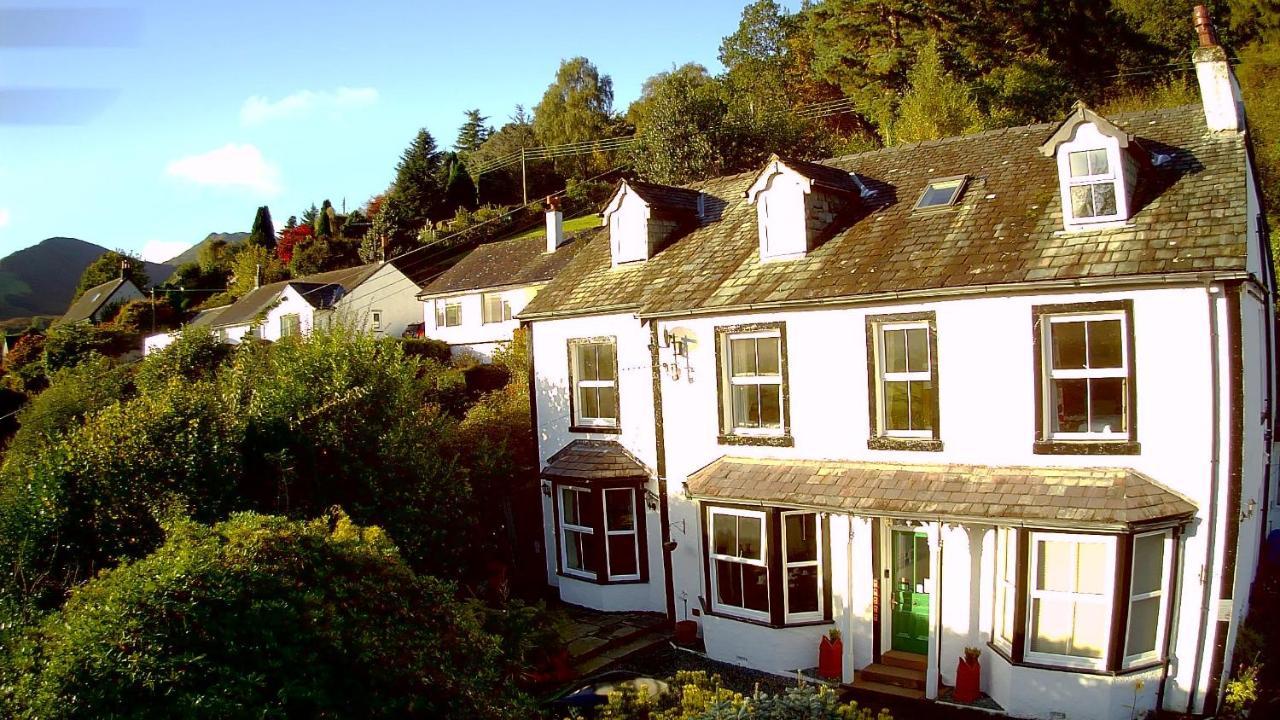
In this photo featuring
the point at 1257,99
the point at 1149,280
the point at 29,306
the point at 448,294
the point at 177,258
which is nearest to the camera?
the point at 1149,280

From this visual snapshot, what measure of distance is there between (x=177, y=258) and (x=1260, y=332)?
10515cm

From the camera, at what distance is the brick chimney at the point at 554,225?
35531 mm

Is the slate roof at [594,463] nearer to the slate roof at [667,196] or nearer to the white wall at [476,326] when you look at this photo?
the slate roof at [667,196]

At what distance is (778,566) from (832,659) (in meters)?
1.75

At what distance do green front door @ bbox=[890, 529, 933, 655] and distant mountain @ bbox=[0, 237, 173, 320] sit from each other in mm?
83397

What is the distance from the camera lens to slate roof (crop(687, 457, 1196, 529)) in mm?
11359

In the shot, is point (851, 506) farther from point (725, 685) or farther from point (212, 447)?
point (212, 447)

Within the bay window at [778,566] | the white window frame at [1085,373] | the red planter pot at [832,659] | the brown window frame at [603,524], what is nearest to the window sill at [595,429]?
the brown window frame at [603,524]

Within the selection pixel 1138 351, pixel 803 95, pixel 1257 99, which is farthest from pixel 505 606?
pixel 803 95

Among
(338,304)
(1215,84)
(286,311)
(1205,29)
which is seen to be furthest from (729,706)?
(286,311)

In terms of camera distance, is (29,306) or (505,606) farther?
(29,306)

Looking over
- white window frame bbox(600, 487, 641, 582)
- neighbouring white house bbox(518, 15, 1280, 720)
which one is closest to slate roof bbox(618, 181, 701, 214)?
neighbouring white house bbox(518, 15, 1280, 720)

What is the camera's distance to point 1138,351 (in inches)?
461

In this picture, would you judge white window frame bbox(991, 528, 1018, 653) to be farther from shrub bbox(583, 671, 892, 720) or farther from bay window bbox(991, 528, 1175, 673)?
shrub bbox(583, 671, 892, 720)
